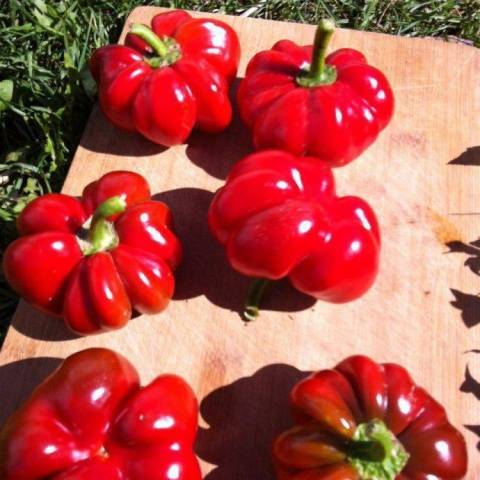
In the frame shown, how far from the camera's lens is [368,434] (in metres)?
1.45

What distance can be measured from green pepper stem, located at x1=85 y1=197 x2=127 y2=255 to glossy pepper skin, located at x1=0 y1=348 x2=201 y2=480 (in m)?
0.28

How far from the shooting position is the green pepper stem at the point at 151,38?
1893mm

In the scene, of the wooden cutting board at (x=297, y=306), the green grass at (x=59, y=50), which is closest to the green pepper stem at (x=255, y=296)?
the wooden cutting board at (x=297, y=306)

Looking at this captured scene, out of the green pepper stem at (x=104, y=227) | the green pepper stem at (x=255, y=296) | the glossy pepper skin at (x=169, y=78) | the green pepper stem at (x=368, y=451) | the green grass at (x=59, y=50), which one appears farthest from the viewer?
the green grass at (x=59, y=50)

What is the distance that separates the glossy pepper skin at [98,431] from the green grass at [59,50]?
29.6 inches

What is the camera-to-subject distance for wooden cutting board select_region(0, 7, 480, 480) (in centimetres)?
172

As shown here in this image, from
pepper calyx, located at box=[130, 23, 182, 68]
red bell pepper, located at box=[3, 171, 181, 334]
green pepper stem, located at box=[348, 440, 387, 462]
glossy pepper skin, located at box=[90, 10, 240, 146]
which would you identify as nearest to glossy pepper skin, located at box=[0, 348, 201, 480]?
red bell pepper, located at box=[3, 171, 181, 334]

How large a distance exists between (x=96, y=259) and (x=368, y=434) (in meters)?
0.67

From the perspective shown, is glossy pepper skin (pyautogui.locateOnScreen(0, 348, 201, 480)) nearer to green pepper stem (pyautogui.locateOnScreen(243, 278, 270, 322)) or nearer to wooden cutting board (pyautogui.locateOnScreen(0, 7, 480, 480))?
wooden cutting board (pyautogui.locateOnScreen(0, 7, 480, 480))

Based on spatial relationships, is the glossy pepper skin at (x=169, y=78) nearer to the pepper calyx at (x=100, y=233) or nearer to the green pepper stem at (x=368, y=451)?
the pepper calyx at (x=100, y=233)

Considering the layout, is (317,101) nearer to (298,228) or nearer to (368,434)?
(298,228)

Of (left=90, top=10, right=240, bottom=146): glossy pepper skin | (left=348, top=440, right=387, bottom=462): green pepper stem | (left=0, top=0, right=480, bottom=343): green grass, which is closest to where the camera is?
(left=348, top=440, right=387, bottom=462): green pepper stem

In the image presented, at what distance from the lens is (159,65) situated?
1.97m

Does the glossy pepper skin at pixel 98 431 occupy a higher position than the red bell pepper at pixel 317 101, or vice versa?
the red bell pepper at pixel 317 101
